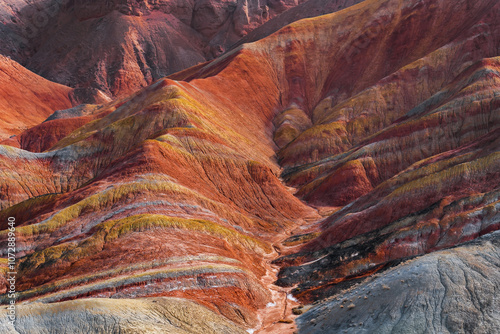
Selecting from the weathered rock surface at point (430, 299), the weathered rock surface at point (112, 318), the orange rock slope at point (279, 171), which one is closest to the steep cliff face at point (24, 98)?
the orange rock slope at point (279, 171)

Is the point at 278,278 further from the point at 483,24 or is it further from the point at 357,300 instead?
the point at 483,24

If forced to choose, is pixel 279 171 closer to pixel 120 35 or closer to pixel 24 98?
pixel 24 98

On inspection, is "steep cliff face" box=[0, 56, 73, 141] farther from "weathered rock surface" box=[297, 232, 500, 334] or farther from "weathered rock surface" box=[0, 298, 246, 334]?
"weathered rock surface" box=[297, 232, 500, 334]

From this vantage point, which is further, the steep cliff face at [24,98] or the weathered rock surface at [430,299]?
the steep cliff face at [24,98]

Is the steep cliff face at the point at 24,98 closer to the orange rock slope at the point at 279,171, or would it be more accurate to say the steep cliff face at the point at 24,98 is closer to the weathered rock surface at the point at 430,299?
the orange rock slope at the point at 279,171

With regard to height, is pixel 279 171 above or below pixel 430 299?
above

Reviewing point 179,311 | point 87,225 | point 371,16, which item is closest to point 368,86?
point 371,16

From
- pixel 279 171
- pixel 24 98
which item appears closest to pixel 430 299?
pixel 279 171
